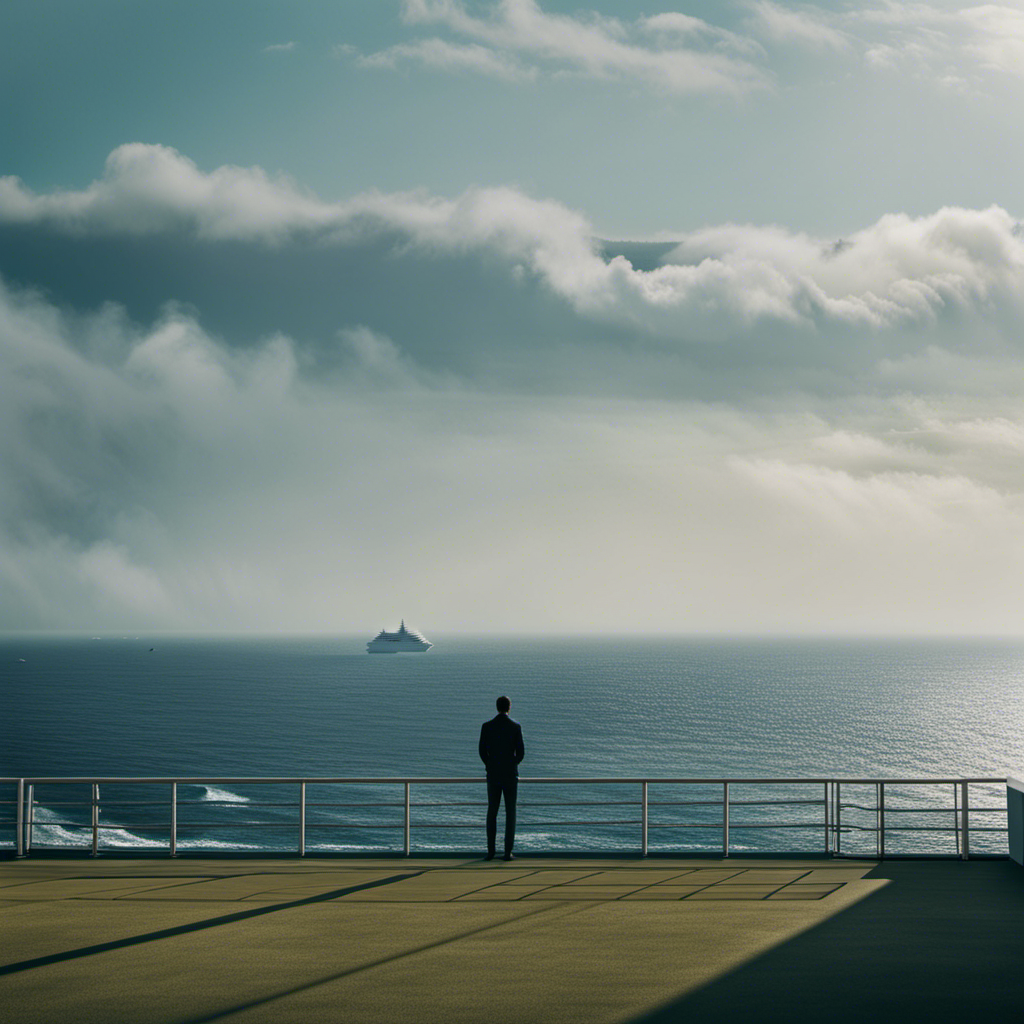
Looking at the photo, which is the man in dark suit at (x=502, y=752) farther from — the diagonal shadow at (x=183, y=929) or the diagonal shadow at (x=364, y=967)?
the diagonal shadow at (x=364, y=967)

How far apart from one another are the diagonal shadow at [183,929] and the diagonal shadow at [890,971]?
4.12 meters

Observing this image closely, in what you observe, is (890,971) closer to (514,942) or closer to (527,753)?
(514,942)

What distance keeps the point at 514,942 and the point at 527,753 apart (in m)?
73.1

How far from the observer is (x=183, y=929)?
839 cm

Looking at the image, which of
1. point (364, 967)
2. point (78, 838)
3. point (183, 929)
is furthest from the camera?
point (78, 838)

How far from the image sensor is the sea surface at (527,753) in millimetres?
47750

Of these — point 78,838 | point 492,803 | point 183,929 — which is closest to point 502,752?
point 492,803

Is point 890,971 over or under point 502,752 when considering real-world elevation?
under

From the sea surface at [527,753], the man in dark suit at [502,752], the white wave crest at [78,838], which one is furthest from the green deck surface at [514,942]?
the white wave crest at [78,838]

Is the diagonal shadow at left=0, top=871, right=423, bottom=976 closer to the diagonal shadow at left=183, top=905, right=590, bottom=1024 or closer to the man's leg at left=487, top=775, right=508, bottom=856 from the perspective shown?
the man's leg at left=487, top=775, right=508, bottom=856

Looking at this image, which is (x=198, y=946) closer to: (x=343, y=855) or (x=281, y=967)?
(x=281, y=967)

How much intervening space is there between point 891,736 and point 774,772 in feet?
78.0

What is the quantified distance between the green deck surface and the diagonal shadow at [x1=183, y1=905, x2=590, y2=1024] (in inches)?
0.9

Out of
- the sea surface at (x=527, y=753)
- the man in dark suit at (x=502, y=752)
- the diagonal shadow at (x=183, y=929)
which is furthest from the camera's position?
the sea surface at (x=527, y=753)
